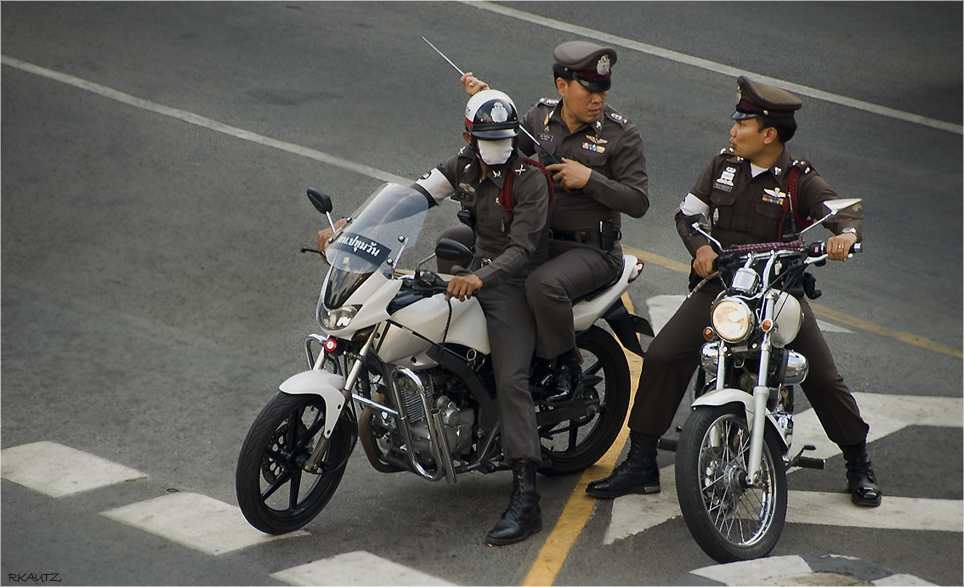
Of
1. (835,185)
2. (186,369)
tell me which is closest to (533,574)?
(186,369)

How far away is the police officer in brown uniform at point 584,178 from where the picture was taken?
595 cm

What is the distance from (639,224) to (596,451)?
13.5 ft

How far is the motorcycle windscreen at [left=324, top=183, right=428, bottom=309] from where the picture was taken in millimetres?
5266

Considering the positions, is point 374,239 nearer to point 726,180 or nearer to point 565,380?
point 565,380

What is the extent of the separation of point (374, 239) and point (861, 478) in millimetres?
3044

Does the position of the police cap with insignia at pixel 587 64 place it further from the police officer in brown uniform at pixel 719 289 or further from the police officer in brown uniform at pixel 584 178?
the police officer in brown uniform at pixel 719 289

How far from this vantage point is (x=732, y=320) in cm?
525

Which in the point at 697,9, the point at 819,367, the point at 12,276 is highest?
the point at 697,9

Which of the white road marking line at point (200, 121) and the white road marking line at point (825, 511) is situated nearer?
the white road marking line at point (825, 511)

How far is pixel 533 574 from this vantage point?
528 cm

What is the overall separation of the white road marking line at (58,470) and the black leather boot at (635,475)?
254 cm

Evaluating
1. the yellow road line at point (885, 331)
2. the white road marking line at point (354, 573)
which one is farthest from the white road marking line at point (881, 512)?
the yellow road line at point (885, 331)

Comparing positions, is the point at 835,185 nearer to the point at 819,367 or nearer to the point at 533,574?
the point at 819,367

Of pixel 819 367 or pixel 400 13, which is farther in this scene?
pixel 400 13
